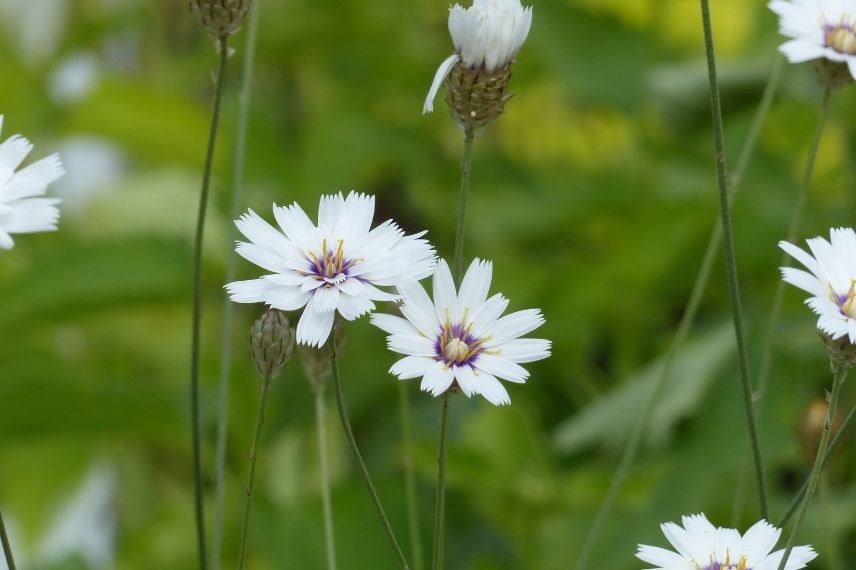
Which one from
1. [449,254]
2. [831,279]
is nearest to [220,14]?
[831,279]

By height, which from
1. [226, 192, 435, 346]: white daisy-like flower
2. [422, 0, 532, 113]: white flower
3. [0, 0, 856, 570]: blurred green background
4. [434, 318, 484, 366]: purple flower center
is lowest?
[434, 318, 484, 366]: purple flower center

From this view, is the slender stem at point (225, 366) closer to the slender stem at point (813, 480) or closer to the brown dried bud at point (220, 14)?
the brown dried bud at point (220, 14)

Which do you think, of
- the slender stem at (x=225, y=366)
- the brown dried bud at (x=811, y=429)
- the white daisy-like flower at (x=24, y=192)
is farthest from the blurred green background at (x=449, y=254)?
the white daisy-like flower at (x=24, y=192)

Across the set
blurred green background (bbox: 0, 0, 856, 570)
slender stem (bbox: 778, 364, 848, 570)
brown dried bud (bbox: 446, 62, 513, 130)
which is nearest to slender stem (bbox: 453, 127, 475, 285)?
brown dried bud (bbox: 446, 62, 513, 130)

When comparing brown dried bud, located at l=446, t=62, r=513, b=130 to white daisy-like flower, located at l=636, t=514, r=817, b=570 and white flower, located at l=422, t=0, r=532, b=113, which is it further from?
white daisy-like flower, located at l=636, t=514, r=817, b=570

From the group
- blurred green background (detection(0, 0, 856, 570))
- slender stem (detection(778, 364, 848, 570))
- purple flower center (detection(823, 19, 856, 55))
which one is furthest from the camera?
blurred green background (detection(0, 0, 856, 570))

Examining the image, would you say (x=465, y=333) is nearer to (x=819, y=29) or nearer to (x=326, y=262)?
(x=326, y=262)
